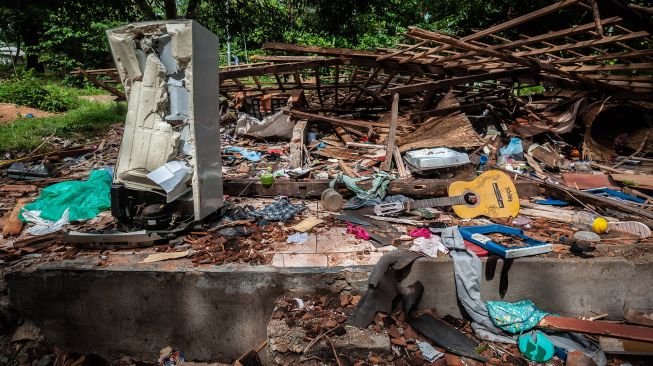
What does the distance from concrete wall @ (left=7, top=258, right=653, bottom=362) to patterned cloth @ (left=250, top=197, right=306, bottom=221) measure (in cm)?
122

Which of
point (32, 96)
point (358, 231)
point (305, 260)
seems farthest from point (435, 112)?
point (32, 96)

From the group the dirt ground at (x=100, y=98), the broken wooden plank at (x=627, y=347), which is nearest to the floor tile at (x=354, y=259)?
the broken wooden plank at (x=627, y=347)

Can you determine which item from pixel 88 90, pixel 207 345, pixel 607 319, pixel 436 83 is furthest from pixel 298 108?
pixel 88 90

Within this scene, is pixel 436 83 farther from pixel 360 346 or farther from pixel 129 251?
pixel 129 251

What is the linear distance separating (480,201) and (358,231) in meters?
1.95

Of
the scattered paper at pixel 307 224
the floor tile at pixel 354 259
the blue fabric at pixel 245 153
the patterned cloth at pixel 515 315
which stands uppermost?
the floor tile at pixel 354 259

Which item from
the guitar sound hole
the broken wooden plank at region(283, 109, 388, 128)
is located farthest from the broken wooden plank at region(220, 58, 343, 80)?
the guitar sound hole

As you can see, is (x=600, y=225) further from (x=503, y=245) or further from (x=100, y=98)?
(x=100, y=98)

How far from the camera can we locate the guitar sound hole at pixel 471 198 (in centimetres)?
482

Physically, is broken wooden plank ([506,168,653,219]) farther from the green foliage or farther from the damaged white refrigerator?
the green foliage

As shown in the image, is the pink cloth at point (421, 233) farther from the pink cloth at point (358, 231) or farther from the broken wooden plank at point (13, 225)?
the broken wooden plank at point (13, 225)

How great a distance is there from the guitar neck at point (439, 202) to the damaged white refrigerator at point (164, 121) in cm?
300

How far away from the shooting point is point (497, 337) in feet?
11.3

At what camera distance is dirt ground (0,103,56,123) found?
35.9 ft
